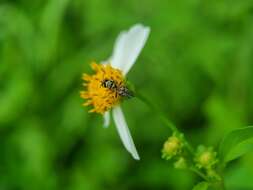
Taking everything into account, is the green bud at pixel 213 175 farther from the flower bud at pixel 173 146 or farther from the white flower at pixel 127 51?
the white flower at pixel 127 51

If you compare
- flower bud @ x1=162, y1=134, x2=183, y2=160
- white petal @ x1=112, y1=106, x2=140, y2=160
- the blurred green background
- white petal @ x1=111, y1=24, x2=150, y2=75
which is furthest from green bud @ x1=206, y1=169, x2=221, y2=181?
the blurred green background

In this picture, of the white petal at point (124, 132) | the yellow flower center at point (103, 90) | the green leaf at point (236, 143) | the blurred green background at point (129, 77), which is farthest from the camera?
the blurred green background at point (129, 77)

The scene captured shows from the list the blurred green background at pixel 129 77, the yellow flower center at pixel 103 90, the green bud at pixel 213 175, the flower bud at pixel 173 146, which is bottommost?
the green bud at pixel 213 175

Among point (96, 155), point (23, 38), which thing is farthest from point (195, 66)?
point (23, 38)

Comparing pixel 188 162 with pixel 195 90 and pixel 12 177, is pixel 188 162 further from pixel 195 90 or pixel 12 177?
pixel 12 177

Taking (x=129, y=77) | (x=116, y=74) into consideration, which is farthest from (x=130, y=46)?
(x=129, y=77)

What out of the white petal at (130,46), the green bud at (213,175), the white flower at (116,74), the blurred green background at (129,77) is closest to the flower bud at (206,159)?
the green bud at (213,175)
